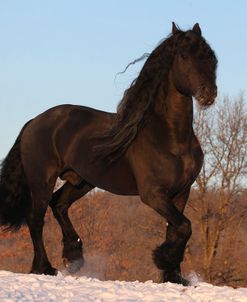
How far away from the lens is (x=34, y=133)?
389 inches

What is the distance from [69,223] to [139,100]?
247 centimetres

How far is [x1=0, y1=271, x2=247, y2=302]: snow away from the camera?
623 cm

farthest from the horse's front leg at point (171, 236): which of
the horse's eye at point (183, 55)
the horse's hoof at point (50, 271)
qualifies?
the horse's hoof at point (50, 271)

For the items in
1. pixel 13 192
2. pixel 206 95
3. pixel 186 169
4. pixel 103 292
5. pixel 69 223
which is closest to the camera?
pixel 103 292

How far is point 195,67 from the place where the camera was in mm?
7738

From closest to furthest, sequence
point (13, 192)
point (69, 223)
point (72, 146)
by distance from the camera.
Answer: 1. point (72, 146)
2. point (69, 223)
3. point (13, 192)

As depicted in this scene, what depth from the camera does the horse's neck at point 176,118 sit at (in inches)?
311

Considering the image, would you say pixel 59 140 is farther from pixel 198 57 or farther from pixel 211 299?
pixel 211 299

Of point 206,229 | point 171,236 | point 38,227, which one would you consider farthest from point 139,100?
point 206,229

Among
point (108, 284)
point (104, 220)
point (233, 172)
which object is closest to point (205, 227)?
→ point (233, 172)

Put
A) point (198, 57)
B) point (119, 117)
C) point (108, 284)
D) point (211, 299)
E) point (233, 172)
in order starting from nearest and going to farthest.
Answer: point (211, 299), point (108, 284), point (198, 57), point (119, 117), point (233, 172)

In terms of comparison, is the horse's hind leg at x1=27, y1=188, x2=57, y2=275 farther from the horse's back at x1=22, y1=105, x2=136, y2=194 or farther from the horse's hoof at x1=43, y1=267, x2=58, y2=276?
the horse's back at x1=22, y1=105, x2=136, y2=194

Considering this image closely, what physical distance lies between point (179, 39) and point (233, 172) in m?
28.9

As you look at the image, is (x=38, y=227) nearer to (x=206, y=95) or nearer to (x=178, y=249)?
(x=178, y=249)
